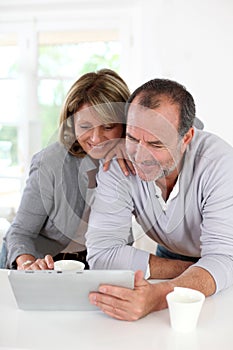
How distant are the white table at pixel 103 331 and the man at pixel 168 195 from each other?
169mm

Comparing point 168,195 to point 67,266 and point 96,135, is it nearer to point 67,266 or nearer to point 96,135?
point 96,135

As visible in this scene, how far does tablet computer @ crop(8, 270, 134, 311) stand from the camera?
3.53 ft

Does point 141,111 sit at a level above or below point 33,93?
above

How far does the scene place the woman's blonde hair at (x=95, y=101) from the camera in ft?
4.90

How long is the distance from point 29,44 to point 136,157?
236 cm

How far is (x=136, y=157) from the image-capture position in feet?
4.51

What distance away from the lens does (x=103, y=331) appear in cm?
103

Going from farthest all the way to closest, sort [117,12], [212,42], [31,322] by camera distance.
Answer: [117,12] → [212,42] → [31,322]

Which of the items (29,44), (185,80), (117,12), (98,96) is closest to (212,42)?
(185,80)

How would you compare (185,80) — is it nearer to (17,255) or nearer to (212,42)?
(212,42)

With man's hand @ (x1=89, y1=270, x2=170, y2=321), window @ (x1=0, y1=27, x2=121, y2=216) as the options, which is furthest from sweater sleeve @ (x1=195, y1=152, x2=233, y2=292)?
window @ (x1=0, y1=27, x2=121, y2=216)

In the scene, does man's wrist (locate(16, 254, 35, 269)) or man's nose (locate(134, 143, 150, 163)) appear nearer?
man's nose (locate(134, 143, 150, 163))

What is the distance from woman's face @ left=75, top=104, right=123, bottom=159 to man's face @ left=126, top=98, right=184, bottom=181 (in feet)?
0.40

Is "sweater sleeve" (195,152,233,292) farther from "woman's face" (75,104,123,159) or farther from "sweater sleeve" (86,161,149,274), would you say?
"woman's face" (75,104,123,159)
